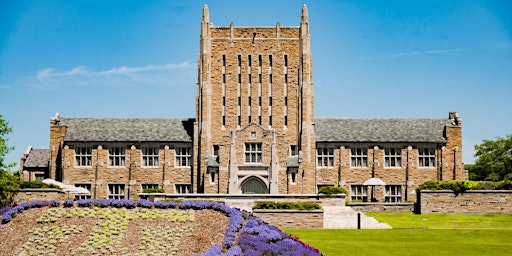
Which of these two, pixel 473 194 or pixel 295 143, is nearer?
pixel 473 194

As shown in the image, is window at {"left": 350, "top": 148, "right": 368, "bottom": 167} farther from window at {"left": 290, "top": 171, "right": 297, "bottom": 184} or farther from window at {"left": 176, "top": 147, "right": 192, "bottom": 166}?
window at {"left": 176, "top": 147, "right": 192, "bottom": 166}

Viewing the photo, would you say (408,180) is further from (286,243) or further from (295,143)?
(286,243)

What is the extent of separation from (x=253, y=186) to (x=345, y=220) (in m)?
18.2

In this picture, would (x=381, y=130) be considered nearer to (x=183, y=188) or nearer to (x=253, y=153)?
(x=253, y=153)

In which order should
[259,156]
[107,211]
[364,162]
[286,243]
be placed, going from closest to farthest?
[286,243], [107,211], [259,156], [364,162]

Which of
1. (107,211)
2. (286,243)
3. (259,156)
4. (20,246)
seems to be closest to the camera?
(286,243)

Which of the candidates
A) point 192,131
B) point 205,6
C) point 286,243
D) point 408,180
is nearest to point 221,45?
point 205,6

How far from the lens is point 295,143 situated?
60750 millimetres

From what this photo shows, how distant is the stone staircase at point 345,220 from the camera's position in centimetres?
3994

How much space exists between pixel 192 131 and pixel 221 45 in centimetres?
892

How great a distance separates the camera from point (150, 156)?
206 feet

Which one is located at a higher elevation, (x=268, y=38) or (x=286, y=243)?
(x=268, y=38)

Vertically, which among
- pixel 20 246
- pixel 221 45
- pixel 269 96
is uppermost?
pixel 221 45

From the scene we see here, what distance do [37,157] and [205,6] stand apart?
25.6m
